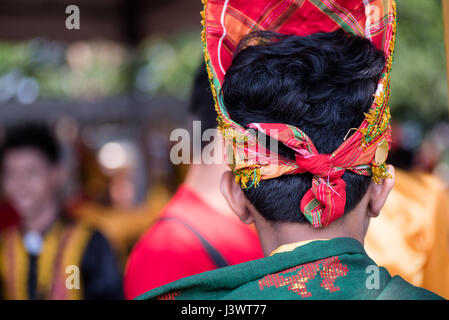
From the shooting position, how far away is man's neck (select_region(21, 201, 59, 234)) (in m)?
2.97

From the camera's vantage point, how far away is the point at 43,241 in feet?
9.46

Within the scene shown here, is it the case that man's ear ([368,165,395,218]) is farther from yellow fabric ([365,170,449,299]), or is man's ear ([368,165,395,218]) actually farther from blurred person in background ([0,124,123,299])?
blurred person in background ([0,124,123,299])

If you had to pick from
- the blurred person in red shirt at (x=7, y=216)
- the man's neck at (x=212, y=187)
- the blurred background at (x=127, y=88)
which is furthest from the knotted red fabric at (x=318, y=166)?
the blurred person in red shirt at (x=7, y=216)

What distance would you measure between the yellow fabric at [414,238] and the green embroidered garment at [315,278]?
90 cm

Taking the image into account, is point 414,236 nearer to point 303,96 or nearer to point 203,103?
point 203,103

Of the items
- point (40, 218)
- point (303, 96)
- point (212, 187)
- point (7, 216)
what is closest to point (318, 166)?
point (303, 96)

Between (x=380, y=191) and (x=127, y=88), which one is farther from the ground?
(x=127, y=88)

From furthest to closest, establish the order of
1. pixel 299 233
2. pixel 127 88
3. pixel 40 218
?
pixel 127 88, pixel 40 218, pixel 299 233

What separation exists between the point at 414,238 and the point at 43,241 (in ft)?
6.66

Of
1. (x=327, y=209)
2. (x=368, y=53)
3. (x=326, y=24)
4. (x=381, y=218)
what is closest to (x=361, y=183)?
(x=327, y=209)

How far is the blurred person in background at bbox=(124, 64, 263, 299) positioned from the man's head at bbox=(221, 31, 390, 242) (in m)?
0.55

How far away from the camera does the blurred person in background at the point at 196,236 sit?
176cm

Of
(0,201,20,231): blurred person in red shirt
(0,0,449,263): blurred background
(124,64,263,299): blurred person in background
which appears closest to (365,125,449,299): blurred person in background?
(124,64,263,299): blurred person in background


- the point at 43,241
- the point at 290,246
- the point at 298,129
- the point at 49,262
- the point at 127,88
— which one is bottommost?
the point at 49,262
